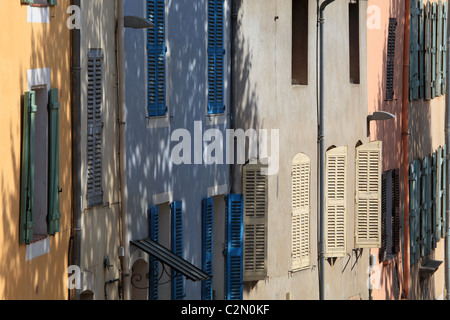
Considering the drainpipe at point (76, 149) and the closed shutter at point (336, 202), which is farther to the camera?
the closed shutter at point (336, 202)

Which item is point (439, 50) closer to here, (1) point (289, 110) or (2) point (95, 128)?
(1) point (289, 110)

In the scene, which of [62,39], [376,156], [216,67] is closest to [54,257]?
[62,39]

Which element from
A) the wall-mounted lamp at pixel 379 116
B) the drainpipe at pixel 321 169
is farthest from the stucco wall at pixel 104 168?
the wall-mounted lamp at pixel 379 116

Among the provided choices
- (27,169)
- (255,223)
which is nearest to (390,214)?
(255,223)

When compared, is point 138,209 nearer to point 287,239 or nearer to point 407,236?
point 287,239

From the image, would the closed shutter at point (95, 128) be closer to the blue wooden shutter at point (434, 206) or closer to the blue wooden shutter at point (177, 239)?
the blue wooden shutter at point (177, 239)

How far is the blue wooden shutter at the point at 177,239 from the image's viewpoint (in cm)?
1873

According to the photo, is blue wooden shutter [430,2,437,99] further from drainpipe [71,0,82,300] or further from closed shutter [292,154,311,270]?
drainpipe [71,0,82,300]

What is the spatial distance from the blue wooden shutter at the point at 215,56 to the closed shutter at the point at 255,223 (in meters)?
1.37

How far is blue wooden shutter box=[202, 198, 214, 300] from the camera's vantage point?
1998 cm

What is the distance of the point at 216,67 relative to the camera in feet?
66.7

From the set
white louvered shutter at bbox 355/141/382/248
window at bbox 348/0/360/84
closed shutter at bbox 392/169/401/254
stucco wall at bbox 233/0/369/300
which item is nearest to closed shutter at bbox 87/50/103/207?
stucco wall at bbox 233/0/369/300

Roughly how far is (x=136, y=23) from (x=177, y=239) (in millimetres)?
3485

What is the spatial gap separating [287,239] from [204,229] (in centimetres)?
299
